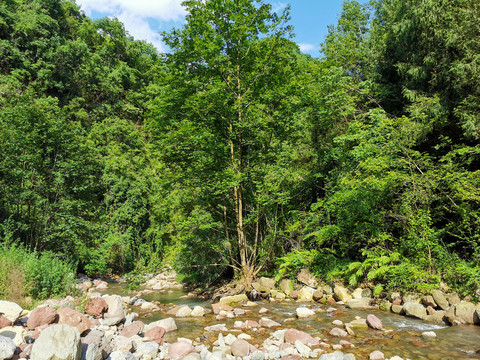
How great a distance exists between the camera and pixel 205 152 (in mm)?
10719

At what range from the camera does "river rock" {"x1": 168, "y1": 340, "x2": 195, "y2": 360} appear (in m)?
5.22

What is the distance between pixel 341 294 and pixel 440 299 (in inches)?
108

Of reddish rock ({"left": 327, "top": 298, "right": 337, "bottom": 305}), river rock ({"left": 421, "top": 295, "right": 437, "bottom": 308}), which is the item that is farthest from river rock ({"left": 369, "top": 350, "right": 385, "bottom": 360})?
reddish rock ({"left": 327, "top": 298, "right": 337, "bottom": 305})

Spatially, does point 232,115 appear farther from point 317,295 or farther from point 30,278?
point 30,278

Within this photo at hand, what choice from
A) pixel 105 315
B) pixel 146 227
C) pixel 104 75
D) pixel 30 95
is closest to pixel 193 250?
pixel 105 315

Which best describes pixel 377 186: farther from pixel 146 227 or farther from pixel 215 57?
pixel 146 227

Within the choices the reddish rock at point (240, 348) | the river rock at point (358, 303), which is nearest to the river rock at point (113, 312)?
the reddish rock at point (240, 348)

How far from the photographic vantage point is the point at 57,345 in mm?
4016

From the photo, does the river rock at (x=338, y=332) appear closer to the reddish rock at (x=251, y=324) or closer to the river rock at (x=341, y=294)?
the reddish rock at (x=251, y=324)

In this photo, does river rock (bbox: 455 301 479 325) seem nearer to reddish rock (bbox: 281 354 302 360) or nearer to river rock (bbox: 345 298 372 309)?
river rock (bbox: 345 298 372 309)

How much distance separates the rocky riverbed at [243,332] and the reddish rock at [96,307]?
22 mm

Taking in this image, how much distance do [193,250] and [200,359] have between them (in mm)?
6559

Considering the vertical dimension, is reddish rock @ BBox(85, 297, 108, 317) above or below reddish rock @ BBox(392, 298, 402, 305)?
below

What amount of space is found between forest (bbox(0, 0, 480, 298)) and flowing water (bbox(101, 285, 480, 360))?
5.34ft
